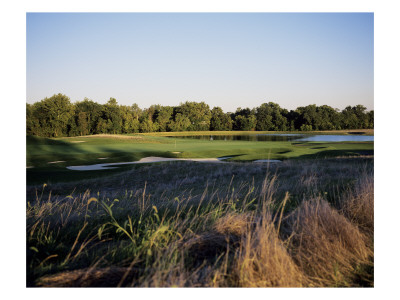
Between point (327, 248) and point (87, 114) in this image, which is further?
point (87, 114)

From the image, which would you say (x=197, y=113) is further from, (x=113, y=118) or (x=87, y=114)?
(x=87, y=114)

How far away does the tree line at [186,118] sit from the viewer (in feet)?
25.8

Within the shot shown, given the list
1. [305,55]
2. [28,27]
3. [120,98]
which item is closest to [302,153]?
[305,55]

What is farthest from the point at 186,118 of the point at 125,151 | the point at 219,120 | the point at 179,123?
the point at 125,151

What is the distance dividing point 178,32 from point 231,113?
355 centimetres

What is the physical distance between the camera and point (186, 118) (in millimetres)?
8062

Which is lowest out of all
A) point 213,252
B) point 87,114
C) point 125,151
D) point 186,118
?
point 213,252

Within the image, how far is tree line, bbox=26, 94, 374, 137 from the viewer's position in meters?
7.88

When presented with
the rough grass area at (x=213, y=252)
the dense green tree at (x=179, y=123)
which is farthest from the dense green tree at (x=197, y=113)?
the rough grass area at (x=213, y=252)

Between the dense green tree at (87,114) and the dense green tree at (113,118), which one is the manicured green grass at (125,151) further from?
the dense green tree at (87,114)

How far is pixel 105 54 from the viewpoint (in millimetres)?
5625
